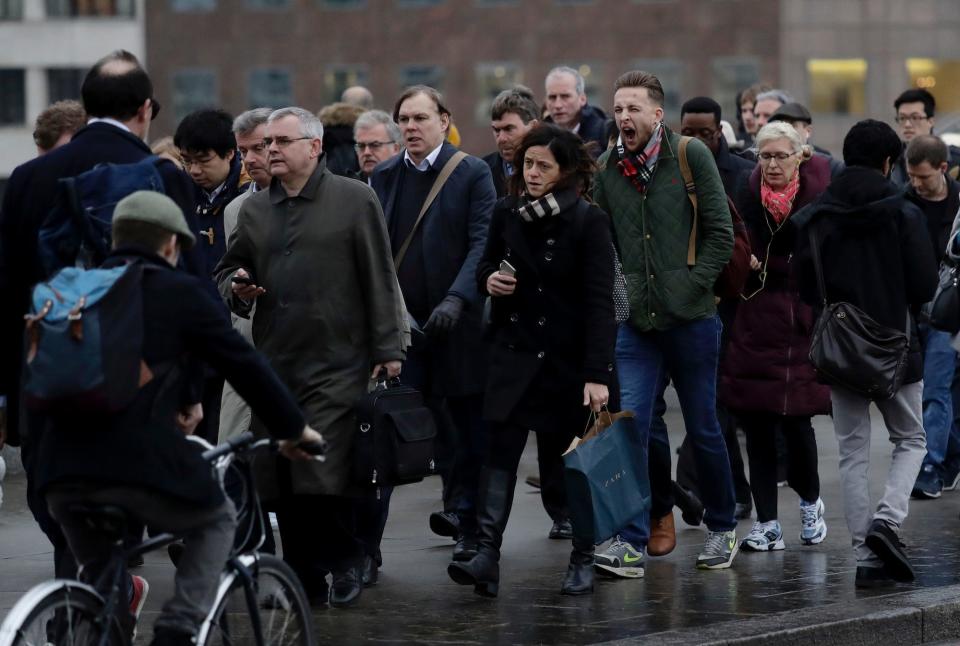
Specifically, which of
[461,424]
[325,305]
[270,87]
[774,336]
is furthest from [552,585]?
[270,87]

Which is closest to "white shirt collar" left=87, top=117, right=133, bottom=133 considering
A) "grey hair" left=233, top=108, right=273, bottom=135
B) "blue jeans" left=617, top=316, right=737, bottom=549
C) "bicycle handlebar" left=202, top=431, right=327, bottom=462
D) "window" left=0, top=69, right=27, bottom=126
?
"bicycle handlebar" left=202, top=431, right=327, bottom=462

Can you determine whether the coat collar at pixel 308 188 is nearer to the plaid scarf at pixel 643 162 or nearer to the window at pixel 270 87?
the plaid scarf at pixel 643 162

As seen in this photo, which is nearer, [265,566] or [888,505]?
[265,566]

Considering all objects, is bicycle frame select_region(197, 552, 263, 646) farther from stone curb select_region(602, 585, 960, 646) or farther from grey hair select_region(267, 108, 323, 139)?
grey hair select_region(267, 108, 323, 139)

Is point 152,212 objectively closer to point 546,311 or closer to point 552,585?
point 546,311

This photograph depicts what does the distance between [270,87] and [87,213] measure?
61.4 metres

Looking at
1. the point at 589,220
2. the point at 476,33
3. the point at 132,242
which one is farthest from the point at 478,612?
the point at 476,33

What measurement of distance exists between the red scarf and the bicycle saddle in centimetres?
498

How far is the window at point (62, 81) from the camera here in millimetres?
68000

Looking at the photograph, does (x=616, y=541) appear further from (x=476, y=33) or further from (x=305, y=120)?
(x=476, y=33)

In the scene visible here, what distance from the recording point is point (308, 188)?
7.79 meters

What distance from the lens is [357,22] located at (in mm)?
65625

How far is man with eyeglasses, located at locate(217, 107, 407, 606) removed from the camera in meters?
7.68

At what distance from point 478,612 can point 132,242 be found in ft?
9.07
